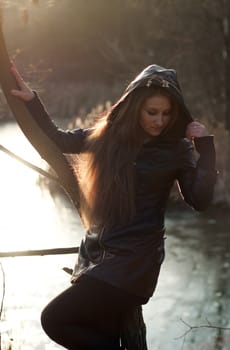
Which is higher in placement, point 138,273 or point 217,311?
point 138,273

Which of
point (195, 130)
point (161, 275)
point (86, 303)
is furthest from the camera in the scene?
point (161, 275)

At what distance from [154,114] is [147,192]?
0.21 metres

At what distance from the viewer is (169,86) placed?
189cm

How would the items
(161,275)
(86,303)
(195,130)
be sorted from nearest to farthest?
(86,303) < (195,130) < (161,275)

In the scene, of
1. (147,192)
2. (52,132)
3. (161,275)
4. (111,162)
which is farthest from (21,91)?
(161,275)

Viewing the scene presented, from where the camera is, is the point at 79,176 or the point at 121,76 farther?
the point at 121,76

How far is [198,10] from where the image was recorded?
512 inches

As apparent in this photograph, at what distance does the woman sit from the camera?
5.92ft

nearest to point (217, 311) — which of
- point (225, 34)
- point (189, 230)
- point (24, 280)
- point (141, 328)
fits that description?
point (24, 280)

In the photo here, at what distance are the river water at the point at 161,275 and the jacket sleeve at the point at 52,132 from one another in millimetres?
1818

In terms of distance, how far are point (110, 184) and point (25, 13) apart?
615 mm

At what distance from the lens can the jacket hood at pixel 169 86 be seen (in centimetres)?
189

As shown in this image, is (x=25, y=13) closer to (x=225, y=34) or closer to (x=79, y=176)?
(x=79, y=176)

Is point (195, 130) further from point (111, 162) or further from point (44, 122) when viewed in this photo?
point (44, 122)
